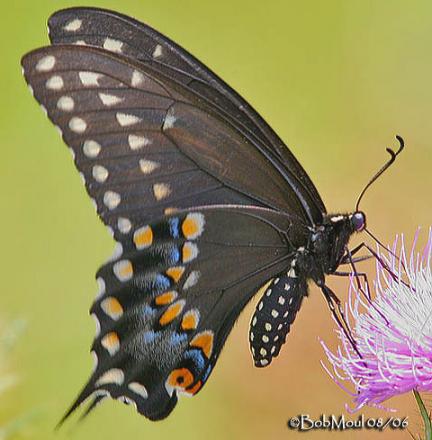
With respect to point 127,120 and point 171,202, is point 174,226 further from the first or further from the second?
point 127,120

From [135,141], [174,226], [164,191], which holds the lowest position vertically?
[174,226]

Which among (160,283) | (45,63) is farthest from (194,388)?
(45,63)

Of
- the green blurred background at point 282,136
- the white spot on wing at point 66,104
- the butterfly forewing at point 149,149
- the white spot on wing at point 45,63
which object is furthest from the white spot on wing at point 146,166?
the green blurred background at point 282,136

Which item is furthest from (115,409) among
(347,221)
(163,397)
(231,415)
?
(347,221)

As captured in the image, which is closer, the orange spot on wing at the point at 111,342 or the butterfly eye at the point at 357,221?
the orange spot on wing at the point at 111,342

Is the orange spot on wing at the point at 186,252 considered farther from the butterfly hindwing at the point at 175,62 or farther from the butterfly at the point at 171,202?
the butterfly hindwing at the point at 175,62

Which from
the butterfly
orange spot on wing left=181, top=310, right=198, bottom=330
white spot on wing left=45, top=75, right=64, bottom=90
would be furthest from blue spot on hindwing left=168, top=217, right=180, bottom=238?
white spot on wing left=45, top=75, right=64, bottom=90

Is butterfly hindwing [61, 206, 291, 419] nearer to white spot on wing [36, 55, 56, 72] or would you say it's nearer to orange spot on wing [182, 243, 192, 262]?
orange spot on wing [182, 243, 192, 262]
